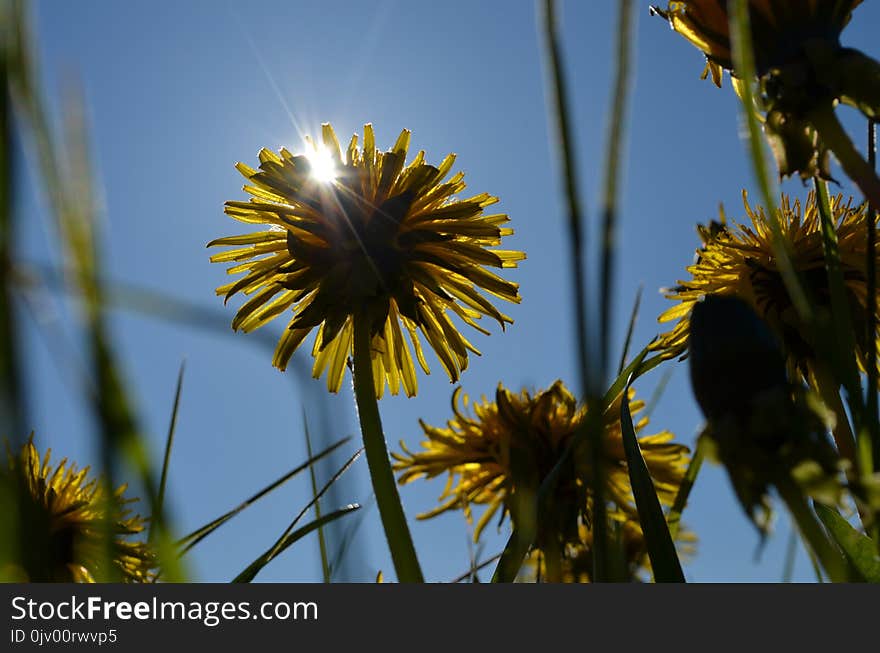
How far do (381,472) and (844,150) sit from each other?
2.18ft

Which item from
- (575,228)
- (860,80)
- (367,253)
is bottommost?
(575,228)

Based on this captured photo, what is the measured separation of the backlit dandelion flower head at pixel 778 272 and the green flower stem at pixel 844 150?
2.26 feet

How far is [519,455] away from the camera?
222cm

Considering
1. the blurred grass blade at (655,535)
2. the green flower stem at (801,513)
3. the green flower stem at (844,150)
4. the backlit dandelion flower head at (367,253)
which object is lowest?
the green flower stem at (801,513)

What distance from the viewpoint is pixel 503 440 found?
225 centimetres

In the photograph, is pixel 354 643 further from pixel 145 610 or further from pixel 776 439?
pixel 776 439

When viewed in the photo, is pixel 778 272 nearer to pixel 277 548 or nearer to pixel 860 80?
pixel 860 80

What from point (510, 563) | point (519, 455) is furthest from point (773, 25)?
point (519, 455)

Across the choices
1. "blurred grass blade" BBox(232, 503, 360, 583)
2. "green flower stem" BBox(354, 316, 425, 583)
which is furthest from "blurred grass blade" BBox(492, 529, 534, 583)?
"blurred grass blade" BBox(232, 503, 360, 583)

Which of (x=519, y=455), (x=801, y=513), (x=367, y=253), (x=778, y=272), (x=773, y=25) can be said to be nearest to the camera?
(x=801, y=513)

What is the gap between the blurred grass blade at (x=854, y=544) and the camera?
869 mm

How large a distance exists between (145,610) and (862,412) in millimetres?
659

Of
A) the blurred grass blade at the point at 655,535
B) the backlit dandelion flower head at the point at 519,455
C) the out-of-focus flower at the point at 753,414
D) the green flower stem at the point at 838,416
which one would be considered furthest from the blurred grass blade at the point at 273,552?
the backlit dandelion flower head at the point at 519,455

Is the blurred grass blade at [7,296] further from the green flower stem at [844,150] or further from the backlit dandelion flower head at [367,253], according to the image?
the backlit dandelion flower head at [367,253]
